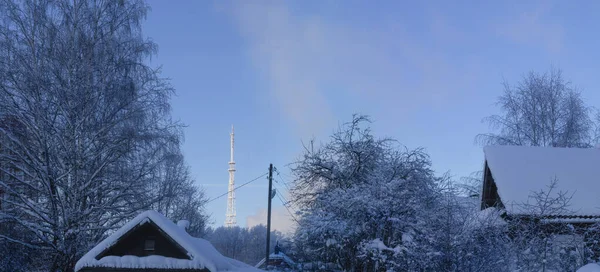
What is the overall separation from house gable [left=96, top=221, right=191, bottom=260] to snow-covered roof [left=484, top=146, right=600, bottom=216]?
450 inches

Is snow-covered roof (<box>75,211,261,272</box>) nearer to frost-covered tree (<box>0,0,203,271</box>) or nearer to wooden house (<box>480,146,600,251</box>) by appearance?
frost-covered tree (<box>0,0,203,271</box>)

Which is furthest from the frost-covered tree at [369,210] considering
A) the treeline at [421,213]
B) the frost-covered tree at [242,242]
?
the frost-covered tree at [242,242]

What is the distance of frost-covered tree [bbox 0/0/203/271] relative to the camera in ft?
57.8

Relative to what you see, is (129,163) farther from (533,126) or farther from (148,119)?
(533,126)

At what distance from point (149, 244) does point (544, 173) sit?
1470cm

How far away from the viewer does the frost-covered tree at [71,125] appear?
57.8 feet

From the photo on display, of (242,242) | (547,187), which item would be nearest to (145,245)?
(547,187)

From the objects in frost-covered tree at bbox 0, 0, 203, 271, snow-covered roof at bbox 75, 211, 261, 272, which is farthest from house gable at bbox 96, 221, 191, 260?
frost-covered tree at bbox 0, 0, 203, 271

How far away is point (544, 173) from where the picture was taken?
20359mm

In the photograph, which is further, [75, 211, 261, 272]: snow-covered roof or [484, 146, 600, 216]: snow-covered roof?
[484, 146, 600, 216]: snow-covered roof

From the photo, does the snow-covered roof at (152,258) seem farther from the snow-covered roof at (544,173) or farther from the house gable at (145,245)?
the snow-covered roof at (544,173)

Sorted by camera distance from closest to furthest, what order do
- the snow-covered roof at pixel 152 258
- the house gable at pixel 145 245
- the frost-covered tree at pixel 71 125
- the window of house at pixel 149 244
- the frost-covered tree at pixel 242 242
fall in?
the snow-covered roof at pixel 152 258
the house gable at pixel 145 245
the window of house at pixel 149 244
the frost-covered tree at pixel 71 125
the frost-covered tree at pixel 242 242

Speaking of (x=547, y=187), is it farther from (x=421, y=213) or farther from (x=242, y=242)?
(x=242, y=242)

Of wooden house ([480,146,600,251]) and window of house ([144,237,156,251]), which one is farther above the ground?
wooden house ([480,146,600,251])
